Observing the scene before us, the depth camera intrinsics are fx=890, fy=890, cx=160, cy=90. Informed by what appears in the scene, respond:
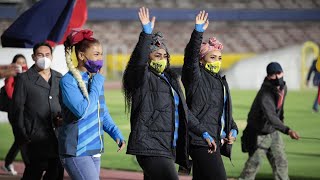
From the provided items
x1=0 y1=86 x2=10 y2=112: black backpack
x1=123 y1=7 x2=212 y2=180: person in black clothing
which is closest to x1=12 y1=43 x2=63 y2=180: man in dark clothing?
x1=123 y1=7 x2=212 y2=180: person in black clothing

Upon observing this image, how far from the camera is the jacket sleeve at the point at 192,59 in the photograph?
7410 millimetres

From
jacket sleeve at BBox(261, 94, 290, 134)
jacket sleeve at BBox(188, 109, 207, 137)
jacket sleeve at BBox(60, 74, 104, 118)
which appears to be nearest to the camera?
jacket sleeve at BBox(60, 74, 104, 118)

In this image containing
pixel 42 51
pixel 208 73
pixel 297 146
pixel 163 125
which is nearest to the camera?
pixel 163 125

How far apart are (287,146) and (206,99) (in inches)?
360

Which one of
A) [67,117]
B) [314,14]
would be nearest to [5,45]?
[67,117]

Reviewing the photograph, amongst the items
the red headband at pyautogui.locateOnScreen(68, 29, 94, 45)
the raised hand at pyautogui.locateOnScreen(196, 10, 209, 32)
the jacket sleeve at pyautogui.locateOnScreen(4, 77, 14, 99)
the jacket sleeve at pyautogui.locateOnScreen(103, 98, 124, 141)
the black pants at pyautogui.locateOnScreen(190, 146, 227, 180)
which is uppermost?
the raised hand at pyautogui.locateOnScreen(196, 10, 209, 32)

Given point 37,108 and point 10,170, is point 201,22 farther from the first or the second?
point 10,170

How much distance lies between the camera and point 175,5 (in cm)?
5125

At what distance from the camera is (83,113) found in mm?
6188

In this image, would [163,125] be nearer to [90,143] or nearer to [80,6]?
[90,143]

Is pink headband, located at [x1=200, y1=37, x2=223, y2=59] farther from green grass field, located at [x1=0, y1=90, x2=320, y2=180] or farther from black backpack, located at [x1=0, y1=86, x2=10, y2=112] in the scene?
black backpack, located at [x1=0, y1=86, x2=10, y2=112]

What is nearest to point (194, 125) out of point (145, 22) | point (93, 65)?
point (145, 22)

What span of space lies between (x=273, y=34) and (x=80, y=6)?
37.0m

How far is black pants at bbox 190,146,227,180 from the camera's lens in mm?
7340
